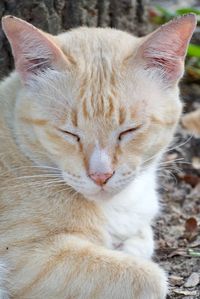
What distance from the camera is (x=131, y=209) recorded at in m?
3.58

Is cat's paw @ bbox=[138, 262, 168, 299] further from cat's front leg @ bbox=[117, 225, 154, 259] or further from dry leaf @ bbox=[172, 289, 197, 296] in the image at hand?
cat's front leg @ bbox=[117, 225, 154, 259]

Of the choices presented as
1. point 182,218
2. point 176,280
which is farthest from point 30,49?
point 182,218

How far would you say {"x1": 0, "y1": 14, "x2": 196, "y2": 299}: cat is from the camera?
3082mm

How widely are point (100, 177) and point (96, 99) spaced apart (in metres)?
0.36

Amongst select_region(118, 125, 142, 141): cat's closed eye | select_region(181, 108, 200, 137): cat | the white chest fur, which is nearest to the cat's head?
select_region(118, 125, 142, 141): cat's closed eye

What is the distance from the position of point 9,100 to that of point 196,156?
6.04 ft

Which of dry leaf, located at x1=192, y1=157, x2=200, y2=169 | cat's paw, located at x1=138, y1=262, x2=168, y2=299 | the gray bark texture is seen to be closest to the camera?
cat's paw, located at x1=138, y1=262, x2=168, y2=299

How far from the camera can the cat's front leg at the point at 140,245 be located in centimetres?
352

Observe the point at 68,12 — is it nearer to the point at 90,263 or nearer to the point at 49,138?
the point at 49,138

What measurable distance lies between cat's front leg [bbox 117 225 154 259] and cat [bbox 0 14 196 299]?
0.14 ft

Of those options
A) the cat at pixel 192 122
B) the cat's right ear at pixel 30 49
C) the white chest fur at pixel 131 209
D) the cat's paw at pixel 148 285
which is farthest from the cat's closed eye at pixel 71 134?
the cat at pixel 192 122

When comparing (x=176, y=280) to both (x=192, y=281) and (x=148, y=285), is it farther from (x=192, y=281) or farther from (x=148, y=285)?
(x=148, y=285)

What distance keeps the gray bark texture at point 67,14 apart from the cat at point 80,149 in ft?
2.49

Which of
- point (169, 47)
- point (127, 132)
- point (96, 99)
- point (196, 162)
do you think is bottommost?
point (196, 162)
